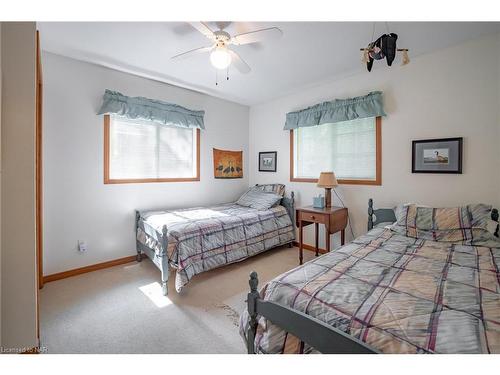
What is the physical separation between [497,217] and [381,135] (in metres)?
1.33

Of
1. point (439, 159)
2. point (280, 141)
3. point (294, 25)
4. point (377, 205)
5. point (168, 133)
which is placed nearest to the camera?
point (294, 25)

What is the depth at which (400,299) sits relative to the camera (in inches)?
41.6

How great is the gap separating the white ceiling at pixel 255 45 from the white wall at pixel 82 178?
0.64 feet

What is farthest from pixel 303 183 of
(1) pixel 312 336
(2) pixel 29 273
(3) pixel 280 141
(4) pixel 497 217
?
(2) pixel 29 273

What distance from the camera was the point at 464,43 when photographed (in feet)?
7.47

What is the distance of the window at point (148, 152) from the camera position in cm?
296

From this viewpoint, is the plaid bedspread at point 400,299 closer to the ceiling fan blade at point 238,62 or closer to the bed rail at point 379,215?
the bed rail at point 379,215

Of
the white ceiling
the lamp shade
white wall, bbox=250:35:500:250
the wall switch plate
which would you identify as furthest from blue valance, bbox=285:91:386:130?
the wall switch plate

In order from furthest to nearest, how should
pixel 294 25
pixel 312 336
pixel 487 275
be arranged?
pixel 294 25 → pixel 487 275 → pixel 312 336

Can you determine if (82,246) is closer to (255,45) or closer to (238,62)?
(238,62)

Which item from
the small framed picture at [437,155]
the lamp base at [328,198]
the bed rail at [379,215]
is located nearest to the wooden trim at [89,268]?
the lamp base at [328,198]

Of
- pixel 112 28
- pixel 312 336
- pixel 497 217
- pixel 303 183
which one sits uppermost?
pixel 112 28

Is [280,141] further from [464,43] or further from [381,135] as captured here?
[464,43]

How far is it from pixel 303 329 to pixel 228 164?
11.1 ft
